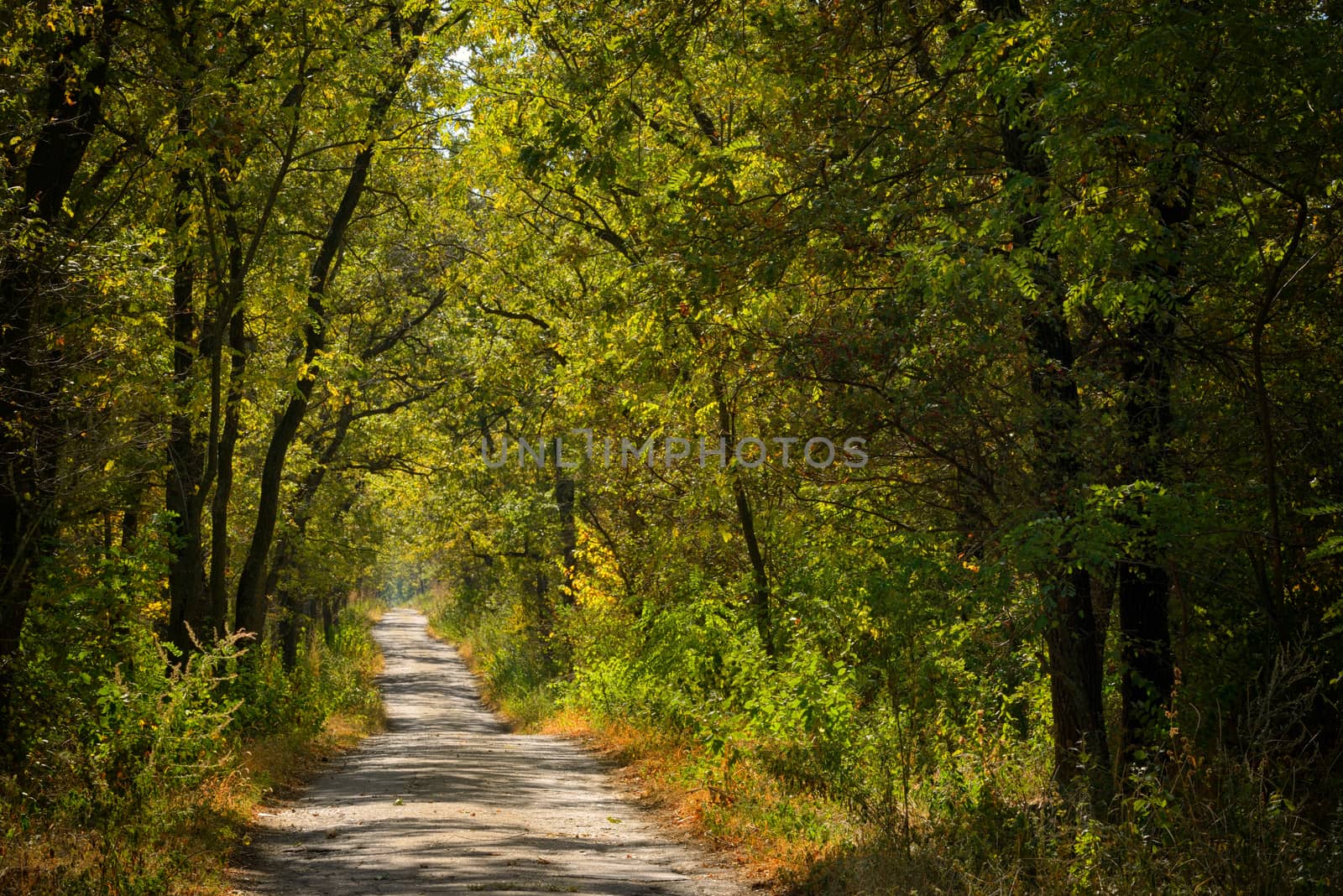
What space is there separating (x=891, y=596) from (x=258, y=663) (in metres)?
12.3

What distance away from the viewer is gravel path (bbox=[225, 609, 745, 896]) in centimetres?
856

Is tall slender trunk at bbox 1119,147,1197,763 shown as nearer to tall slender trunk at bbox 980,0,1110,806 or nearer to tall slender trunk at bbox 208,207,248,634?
tall slender trunk at bbox 980,0,1110,806

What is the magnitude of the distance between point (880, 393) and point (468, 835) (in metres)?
5.32

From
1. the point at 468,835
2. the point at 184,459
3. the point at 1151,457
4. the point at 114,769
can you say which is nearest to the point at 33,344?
the point at 114,769

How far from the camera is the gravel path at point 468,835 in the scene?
856 cm

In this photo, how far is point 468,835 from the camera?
10492 mm

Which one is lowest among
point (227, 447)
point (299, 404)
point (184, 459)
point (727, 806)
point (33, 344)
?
point (727, 806)

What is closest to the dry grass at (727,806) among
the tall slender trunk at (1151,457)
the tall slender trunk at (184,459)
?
the tall slender trunk at (1151,457)

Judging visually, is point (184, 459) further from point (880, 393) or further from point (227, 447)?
point (880, 393)

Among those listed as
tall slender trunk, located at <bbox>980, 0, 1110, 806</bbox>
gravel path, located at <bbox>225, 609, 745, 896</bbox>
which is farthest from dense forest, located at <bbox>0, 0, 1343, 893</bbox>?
gravel path, located at <bbox>225, 609, 745, 896</bbox>

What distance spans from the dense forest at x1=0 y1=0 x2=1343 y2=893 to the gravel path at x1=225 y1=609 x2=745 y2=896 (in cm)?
64

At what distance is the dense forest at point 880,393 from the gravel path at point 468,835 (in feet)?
2.09

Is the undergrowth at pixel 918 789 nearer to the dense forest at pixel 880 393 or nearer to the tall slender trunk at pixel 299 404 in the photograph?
the dense forest at pixel 880 393

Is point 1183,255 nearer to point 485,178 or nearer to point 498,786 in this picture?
point 498,786
